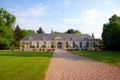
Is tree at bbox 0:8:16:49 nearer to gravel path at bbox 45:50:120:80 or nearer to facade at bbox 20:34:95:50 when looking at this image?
facade at bbox 20:34:95:50

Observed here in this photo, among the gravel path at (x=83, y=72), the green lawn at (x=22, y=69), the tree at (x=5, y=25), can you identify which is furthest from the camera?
the tree at (x=5, y=25)

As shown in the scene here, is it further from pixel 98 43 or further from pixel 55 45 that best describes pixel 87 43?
pixel 55 45

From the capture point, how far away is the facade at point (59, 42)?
221 feet

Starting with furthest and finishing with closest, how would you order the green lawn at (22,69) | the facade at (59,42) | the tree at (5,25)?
the facade at (59,42)
the tree at (5,25)
the green lawn at (22,69)

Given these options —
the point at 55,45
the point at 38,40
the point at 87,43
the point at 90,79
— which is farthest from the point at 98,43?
the point at 90,79

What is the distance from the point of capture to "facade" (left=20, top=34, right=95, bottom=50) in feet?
221

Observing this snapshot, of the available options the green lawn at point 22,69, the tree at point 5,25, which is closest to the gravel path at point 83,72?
the green lawn at point 22,69

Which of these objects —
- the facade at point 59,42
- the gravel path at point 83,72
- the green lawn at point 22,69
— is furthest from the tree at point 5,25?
the gravel path at point 83,72

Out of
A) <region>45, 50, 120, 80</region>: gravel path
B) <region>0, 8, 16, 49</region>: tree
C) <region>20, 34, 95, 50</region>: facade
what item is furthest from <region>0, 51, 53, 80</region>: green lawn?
<region>20, 34, 95, 50</region>: facade

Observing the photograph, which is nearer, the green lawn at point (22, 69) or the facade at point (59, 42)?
the green lawn at point (22, 69)

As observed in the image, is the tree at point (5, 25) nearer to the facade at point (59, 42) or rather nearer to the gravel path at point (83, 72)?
the facade at point (59, 42)

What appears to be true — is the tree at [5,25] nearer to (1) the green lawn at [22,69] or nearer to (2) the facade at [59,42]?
(2) the facade at [59,42]

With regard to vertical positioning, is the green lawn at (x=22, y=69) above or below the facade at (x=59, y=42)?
below

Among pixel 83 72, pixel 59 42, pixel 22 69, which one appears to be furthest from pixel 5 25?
pixel 83 72
